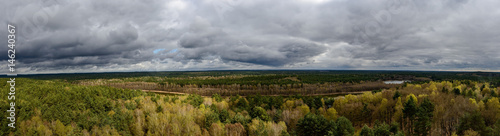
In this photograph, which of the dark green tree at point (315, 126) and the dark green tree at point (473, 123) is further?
the dark green tree at point (315, 126)

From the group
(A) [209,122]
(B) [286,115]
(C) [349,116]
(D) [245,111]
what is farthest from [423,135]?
(A) [209,122]

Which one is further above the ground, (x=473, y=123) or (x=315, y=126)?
(x=473, y=123)

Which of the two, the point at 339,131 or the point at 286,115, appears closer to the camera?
the point at 339,131

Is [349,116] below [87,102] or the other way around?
below

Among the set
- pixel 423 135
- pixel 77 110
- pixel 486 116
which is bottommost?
pixel 423 135

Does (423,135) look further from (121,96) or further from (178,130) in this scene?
(121,96)

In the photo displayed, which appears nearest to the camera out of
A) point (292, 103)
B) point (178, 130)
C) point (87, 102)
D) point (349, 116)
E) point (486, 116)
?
point (178, 130)

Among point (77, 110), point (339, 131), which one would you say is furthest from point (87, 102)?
point (339, 131)

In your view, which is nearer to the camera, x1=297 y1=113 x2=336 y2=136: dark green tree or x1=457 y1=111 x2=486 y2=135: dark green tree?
x1=457 y1=111 x2=486 y2=135: dark green tree

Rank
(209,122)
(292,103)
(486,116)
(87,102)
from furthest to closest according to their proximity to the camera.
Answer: (292,103) < (486,116) < (87,102) < (209,122)
